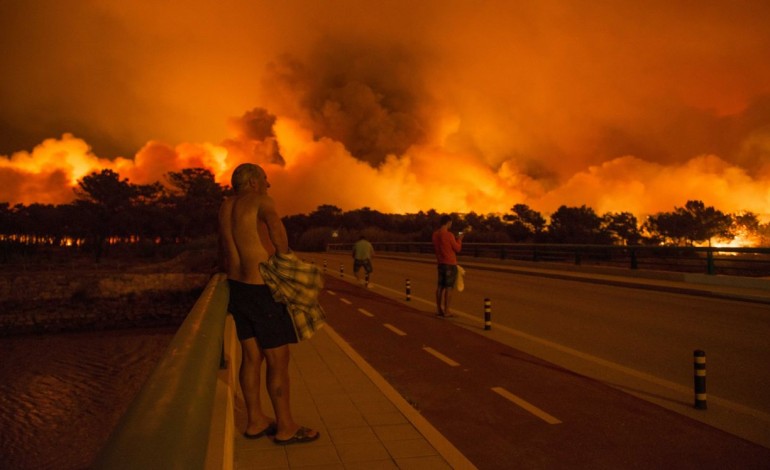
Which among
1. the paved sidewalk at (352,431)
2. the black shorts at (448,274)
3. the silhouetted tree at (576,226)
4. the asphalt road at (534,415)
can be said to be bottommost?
the asphalt road at (534,415)

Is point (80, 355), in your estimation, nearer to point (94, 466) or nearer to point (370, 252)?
point (370, 252)

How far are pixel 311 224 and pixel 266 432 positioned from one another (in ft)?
421

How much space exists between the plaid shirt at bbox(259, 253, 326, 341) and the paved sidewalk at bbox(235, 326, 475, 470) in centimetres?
96

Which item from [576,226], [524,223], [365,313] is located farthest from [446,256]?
[524,223]

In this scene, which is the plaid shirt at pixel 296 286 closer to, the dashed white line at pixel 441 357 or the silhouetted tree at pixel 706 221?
the dashed white line at pixel 441 357

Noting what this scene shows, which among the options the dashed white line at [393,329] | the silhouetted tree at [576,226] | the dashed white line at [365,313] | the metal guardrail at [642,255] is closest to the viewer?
the dashed white line at [393,329]

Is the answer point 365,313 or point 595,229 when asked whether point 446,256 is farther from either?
point 595,229

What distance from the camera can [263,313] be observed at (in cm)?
391

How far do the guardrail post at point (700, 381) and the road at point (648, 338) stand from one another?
0.10 meters

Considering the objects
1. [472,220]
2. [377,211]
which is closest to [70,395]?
[472,220]

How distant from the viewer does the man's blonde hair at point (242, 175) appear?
13.5 ft

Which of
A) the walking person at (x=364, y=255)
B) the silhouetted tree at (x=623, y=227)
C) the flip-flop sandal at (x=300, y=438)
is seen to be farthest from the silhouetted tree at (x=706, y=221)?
the flip-flop sandal at (x=300, y=438)

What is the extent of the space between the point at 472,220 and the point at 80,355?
66.2 meters

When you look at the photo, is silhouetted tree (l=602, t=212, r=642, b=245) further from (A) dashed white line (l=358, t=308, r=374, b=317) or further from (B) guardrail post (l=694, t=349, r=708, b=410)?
(B) guardrail post (l=694, t=349, r=708, b=410)
